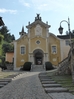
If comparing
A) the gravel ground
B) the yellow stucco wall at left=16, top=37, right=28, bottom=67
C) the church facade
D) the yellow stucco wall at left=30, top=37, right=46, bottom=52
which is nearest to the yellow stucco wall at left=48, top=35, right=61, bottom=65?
the church facade

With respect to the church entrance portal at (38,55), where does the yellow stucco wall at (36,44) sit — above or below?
above

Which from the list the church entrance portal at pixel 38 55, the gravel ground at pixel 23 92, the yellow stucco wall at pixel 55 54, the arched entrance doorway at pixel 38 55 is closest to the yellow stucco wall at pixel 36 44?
the arched entrance doorway at pixel 38 55

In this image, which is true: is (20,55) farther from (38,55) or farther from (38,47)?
(38,47)

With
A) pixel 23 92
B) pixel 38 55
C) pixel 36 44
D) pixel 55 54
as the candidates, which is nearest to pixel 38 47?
pixel 36 44

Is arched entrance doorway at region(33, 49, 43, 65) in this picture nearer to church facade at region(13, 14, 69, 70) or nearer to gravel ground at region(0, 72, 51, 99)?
church facade at region(13, 14, 69, 70)

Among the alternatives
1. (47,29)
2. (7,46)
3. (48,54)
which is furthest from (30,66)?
(7,46)

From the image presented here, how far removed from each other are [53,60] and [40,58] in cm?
401

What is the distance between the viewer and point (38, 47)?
124ft

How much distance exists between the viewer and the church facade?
37656mm

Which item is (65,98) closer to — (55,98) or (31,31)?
(55,98)

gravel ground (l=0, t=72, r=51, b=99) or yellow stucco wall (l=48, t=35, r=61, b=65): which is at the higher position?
yellow stucco wall (l=48, t=35, r=61, b=65)

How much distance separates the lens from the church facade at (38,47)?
37656 mm

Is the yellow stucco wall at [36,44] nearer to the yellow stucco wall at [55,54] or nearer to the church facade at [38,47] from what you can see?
the church facade at [38,47]

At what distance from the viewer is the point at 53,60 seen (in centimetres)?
3797
